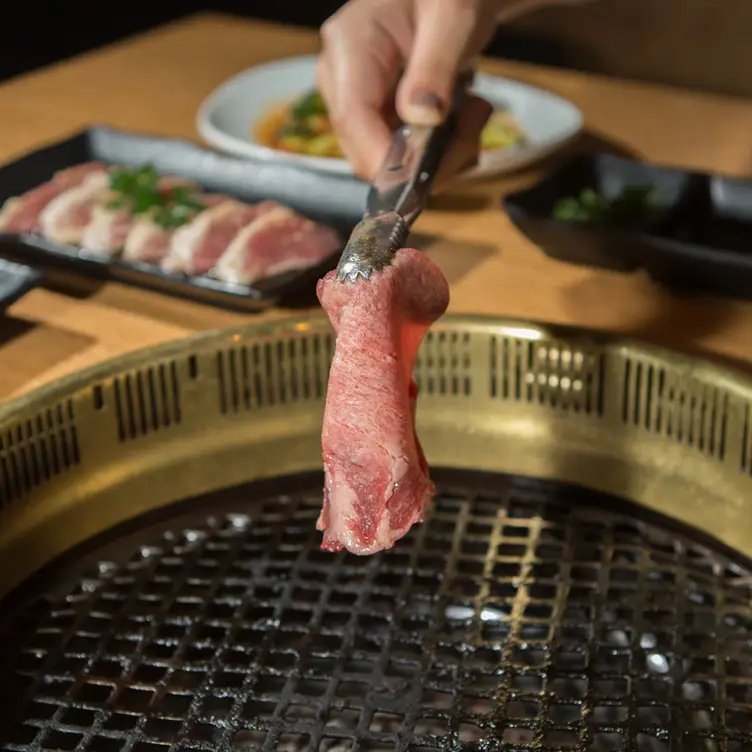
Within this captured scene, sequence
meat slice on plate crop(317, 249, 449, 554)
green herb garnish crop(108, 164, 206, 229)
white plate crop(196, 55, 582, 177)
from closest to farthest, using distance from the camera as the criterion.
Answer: meat slice on plate crop(317, 249, 449, 554), green herb garnish crop(108, 164, 206, 229), white plate crop(196, 55, 582, 177)

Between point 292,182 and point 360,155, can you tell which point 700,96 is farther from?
point 360,155

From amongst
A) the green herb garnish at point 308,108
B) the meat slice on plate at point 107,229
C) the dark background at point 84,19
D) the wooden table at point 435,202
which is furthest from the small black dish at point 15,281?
the dark background at point 84,19

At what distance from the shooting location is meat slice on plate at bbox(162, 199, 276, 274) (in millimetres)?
1630

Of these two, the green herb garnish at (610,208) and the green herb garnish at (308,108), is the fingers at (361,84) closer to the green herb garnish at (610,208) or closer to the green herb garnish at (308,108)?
the green herb garnish at (610,208)

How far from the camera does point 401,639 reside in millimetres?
1102

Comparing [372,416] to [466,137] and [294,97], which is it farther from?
[294,97]

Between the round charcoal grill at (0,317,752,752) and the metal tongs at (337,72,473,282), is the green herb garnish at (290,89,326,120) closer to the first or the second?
the metal tongs at (337,72,473,282)

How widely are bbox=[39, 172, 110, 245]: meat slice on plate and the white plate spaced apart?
0.33m

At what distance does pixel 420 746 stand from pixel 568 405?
50 centimetres

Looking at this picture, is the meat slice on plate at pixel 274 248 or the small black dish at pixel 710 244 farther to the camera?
the meat slice on plate at pixel 274 248

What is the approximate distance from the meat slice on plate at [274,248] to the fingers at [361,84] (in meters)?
0.19

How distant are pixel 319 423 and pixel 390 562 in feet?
0.72

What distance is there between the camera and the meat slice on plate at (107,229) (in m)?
1.68

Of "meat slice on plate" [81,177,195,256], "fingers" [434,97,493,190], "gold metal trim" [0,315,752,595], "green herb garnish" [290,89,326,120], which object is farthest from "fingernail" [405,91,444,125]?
"green herb garnish" [290,89,326,120]
